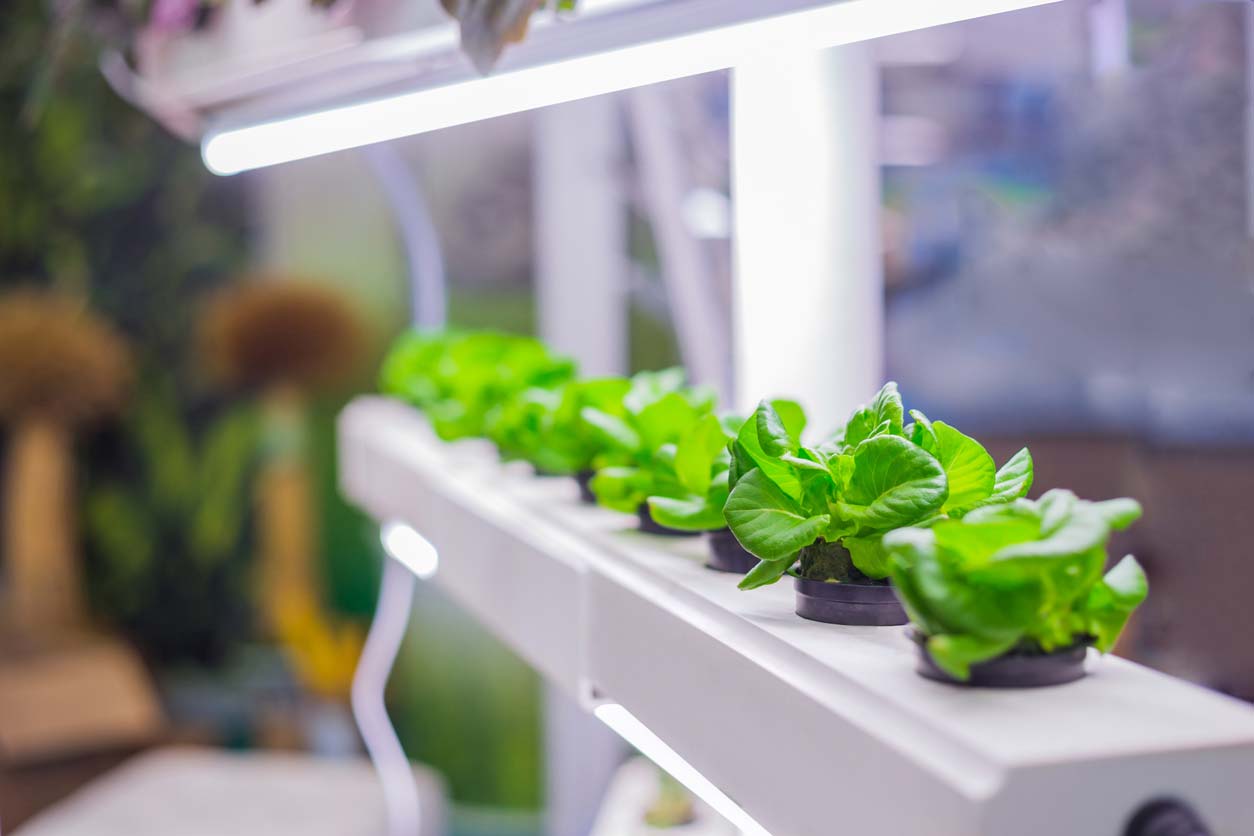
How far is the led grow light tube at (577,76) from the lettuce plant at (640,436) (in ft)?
0.59

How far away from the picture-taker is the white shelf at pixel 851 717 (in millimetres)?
296

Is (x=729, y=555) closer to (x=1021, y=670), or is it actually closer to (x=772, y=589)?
(x=772, y=589)

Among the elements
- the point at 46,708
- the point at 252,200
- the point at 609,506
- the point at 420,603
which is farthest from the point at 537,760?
the point at 609,506

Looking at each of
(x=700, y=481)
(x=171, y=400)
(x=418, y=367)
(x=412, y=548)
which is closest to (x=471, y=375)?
(x=412, y=548)

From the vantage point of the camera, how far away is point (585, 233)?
6.73ft

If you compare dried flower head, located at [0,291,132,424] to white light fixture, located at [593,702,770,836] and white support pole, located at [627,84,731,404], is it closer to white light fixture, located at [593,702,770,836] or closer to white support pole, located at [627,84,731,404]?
white support pole, located at [627,84,731,404]

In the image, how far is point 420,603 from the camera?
2.94 metres

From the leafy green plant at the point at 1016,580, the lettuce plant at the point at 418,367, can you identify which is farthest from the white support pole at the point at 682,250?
the leafy green plant at the point at 1016,580

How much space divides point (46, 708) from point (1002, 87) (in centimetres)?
232

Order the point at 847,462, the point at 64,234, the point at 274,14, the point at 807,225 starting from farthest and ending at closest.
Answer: the point at 64,234, the point at 274,14, the point at 807,225, the point at 847,462

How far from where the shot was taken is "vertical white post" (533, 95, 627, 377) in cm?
202

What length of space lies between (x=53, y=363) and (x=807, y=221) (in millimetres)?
2602

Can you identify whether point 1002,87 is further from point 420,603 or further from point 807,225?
point 807,225

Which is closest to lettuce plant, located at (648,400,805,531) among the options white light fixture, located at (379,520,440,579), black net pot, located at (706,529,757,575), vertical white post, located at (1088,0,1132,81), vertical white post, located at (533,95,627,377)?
black net pot, located at (706,529,757,575)
